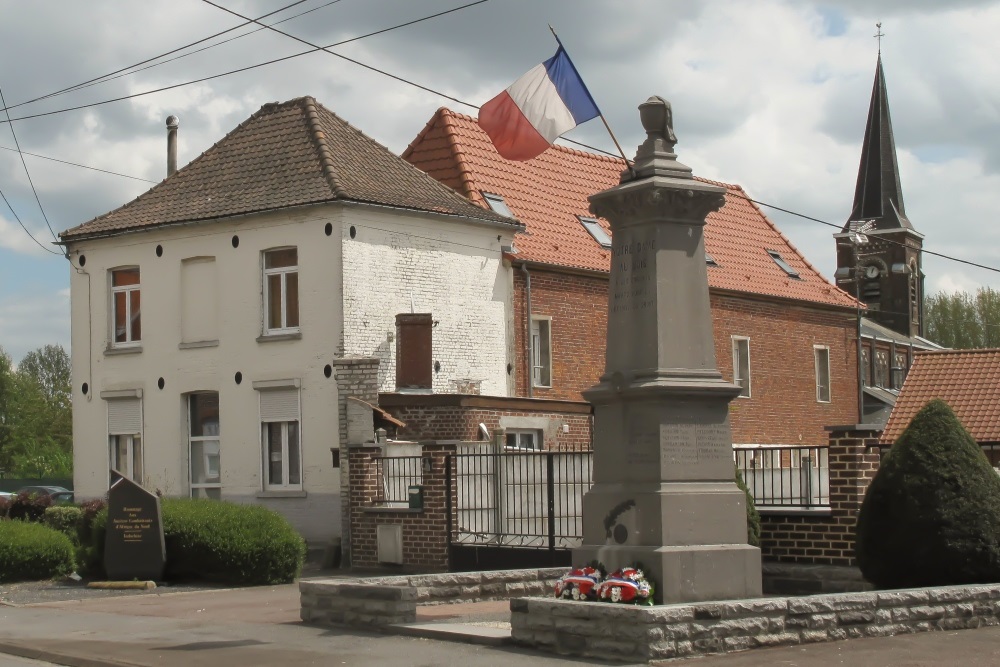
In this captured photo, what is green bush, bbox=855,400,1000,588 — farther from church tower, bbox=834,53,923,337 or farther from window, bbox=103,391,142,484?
church tower, bbox=834,53,923,337

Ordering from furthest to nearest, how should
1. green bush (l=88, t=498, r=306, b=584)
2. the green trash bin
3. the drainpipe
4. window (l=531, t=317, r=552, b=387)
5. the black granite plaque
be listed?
window (l=531, t=317, r=552, b=387), the drainpipe, the green trash bin, green bush (l=88, t=498, r=306, b=584), the black granite plaque

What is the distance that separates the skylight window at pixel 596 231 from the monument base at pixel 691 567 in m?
21.6

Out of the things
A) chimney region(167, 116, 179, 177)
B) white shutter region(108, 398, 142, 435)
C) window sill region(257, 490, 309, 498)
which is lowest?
window sill region(257, 490, 309, 498)

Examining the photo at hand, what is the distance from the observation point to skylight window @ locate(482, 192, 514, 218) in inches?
1273

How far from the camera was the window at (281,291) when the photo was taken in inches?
1093

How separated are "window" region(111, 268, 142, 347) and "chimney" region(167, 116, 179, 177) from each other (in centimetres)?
645

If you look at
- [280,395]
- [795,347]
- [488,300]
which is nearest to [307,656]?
[280,395]

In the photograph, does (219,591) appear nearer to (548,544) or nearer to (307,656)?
(548,544)

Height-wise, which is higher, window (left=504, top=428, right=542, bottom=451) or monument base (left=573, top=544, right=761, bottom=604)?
window (left=504, top=428, right=542, bottom=451)

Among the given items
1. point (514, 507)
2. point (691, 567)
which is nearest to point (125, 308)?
point (514, 507)

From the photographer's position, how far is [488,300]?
30.0 m

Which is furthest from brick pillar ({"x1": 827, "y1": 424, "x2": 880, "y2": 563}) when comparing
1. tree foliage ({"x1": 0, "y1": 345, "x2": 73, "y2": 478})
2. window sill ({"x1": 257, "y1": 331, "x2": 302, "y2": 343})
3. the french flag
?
tree foliage ({"x1": 0, "y1": 345, "x2": 73, "y2": 478})

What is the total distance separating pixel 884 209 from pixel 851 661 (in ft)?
232

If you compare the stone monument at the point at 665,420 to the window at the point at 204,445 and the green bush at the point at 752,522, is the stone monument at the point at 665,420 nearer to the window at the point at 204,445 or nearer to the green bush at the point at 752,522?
the green bush at the point at 752,522
